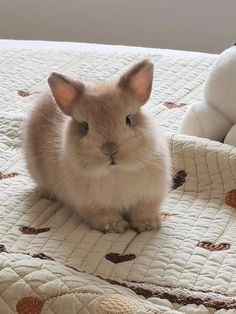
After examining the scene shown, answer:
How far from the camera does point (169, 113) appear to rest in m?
1.73

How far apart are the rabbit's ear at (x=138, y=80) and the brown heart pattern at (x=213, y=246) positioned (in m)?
0.27

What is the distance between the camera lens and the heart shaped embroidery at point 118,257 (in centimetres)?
114

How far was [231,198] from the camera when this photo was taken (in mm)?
1344

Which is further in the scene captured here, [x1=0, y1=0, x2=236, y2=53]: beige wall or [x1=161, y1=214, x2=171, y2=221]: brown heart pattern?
[x1=0, y1=0, x2=236, y2=53]: beige wall

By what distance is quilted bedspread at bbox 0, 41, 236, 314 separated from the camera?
1021 mm

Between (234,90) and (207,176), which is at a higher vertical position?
(234,90)

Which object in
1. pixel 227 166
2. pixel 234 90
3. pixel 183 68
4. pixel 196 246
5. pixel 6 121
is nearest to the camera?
pixel 196 246

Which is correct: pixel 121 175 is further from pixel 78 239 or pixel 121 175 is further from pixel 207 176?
pixel 207 176

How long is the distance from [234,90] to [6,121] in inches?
21.9

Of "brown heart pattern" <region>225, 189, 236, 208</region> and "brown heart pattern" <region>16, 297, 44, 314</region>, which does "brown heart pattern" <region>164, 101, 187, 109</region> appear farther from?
"brown heart pattern" <region>16, 297, 44, 314</region>

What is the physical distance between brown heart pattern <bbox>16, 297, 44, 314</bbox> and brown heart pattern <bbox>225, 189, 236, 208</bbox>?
47cm

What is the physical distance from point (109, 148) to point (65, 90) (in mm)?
152

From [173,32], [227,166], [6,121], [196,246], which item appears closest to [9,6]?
[173,32]

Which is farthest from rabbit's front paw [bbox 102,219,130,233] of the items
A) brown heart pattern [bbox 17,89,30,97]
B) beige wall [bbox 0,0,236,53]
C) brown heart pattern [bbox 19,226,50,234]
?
beige wall [bbox 0,0,236,53]
